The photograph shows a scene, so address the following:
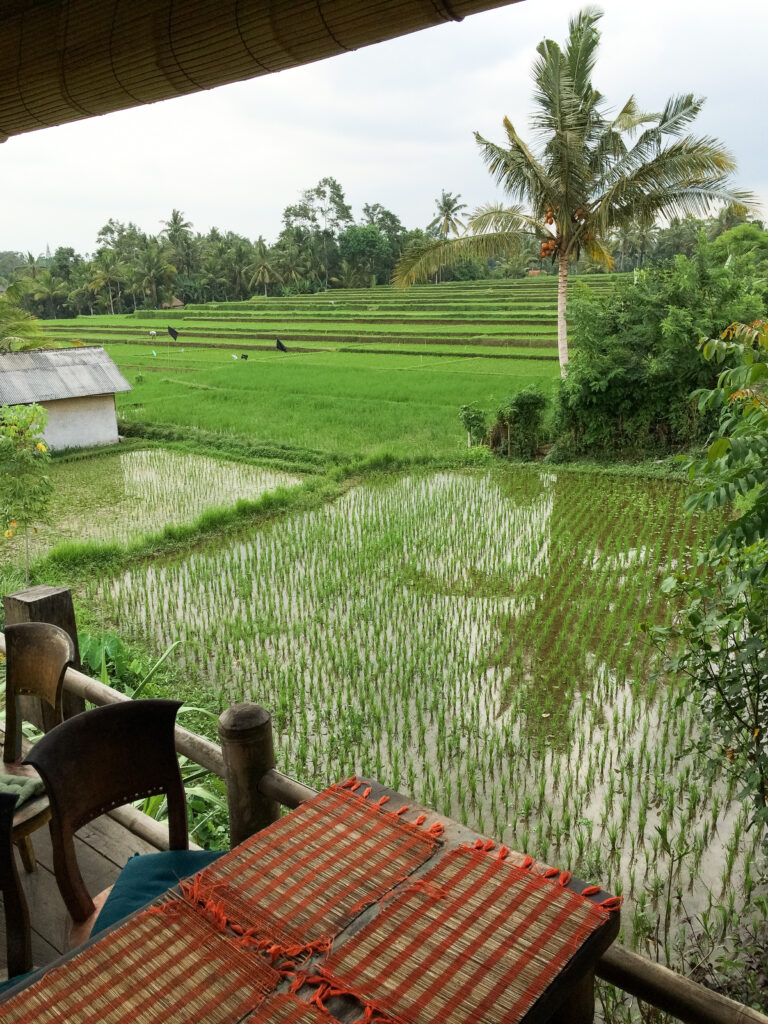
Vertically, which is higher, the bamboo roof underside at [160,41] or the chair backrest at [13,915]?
the bamboo roof underside at [160,41]

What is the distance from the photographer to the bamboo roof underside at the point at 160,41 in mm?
980

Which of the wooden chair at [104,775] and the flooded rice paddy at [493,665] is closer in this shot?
the wooden chair at [104,775]

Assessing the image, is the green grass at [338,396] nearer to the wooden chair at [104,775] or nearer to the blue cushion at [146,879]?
the wooden chair at [104,775]

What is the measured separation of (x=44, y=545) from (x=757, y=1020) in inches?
314

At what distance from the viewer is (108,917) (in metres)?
1.55

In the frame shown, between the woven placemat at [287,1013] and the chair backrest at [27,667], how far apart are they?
1419mm

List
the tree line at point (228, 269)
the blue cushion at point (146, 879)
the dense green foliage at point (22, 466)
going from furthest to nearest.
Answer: the tree line at point (228, 269) < the dense green foliage at point (22, 466) < the blue cushion at point (146, 879)

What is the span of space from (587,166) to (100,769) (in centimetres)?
1130

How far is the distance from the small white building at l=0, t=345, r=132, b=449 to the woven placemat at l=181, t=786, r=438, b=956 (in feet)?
37.9

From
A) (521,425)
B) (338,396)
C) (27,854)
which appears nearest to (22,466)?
(27,854)

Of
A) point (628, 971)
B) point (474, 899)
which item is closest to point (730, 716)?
point (628, 971)

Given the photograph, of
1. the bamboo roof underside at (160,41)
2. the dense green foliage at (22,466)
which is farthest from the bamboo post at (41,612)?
the dense green foliage at (22,466)

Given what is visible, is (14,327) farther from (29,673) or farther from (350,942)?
(350,942)

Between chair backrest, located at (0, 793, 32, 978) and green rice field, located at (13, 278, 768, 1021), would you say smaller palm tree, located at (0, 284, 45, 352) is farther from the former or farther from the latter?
chair backrest, located at (0, 793, 32, 978)
